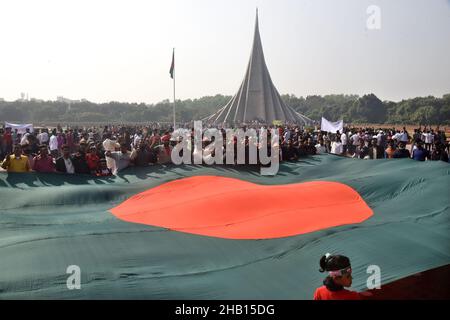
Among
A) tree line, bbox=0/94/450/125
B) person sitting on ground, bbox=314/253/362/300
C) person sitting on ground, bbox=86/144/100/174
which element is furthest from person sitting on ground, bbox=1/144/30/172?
tree line, bbox=0/94/450/125

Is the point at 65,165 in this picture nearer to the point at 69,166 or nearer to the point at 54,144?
the point at 69,166

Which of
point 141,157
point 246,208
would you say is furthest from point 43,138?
point 246,208

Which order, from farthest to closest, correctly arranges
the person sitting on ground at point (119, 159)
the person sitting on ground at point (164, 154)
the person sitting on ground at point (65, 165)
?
1. the person sitting on ground at point (164, 154)
2. the person sitting on ground at point (119, 159)
3. the person sitting on ground at point (65, 165)

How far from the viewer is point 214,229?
6.19 metres

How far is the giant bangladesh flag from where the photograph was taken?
4426 mm

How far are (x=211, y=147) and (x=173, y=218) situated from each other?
12.9ft

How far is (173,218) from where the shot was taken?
672 centimetres

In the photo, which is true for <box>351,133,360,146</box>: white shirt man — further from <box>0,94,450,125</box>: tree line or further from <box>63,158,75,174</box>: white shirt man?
<box>0,94,450,125</box>: tree line

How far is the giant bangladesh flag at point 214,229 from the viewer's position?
4426mm

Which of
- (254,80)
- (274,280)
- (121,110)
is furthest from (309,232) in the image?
(121,110)

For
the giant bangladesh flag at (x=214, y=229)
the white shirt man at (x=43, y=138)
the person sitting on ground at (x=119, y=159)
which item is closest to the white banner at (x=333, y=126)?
the white shirt man at (x=43, y=138)

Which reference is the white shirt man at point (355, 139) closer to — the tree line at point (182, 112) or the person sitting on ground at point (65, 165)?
the person sitting on ground at point (65, 165)

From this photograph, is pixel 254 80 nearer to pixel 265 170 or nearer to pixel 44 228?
pixel 265 170

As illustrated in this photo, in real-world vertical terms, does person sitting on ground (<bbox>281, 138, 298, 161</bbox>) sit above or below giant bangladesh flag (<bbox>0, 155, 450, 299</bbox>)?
above
